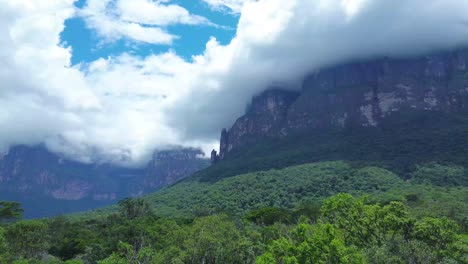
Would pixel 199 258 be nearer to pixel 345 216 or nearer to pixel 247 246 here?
pixel 247 246

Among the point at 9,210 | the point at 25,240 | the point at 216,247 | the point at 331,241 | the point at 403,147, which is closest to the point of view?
the point at 331,241

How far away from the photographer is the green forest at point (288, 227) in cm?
3066

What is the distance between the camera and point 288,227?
62.2m

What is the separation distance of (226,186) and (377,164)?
55917mm

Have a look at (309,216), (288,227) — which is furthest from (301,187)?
(288,227)

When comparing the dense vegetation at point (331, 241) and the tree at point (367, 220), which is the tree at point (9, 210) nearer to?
the dense vegetation at point (331, 241)

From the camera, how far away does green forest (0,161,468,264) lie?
30.7 m

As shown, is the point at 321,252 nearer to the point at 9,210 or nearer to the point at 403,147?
the point at 9,210

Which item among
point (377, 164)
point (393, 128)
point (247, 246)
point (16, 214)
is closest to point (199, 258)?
point (247, 246)

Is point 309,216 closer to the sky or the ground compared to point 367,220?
closer to the ground

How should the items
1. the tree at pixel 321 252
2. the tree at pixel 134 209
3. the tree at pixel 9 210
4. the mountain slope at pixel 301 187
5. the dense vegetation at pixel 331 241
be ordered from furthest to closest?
the mountain slope at pixel 301 187 → the tree at pixel 134 209 → the tree at pixel 9 210 → the dense vegetation at pixel 331 241 → the tree at pixel 321 252

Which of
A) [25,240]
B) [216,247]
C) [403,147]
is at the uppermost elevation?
[403,147]

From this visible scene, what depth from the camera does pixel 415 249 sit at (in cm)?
3005

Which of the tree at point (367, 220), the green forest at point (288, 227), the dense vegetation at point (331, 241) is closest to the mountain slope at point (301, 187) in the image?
the green forest at point (288, 227)
